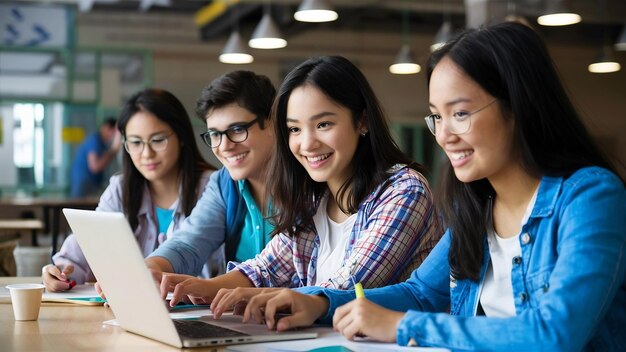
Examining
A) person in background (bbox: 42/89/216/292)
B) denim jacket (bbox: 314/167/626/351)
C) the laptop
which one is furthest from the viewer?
person in background (bbox: 42/89/216/292)

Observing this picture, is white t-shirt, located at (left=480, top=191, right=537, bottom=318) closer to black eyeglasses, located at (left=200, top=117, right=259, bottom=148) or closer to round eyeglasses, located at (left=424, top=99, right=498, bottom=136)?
round eyeglasses, located at (left=424, top=99, right=498, bottom=136)

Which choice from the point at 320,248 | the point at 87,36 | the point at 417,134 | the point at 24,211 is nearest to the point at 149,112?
the point at 320,248

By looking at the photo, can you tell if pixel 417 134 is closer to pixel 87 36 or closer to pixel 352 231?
pixel 87 36

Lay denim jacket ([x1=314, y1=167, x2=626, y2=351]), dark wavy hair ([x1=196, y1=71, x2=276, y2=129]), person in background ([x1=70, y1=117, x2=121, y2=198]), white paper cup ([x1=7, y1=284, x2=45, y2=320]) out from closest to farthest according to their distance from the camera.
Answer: denim jacket ([x1=314, y1=167, x2=626, y2=351]) < white paper cup ([x1=7, y1=284, x2=45, y2=320]) < dark wavy hair ([x1=196, y1=71, x2=276, y2=129]) < person in background ([x1=70, y1=117, x2=121, y2=198])


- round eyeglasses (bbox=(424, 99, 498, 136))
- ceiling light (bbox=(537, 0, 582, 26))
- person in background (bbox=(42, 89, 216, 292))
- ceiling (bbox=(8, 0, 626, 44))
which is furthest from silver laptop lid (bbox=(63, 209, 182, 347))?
ceiling (bbox=(8, 0, 626, 44))

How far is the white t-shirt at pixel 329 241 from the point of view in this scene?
222 cm

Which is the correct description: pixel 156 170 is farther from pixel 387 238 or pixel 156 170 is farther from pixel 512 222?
pixel 512 222

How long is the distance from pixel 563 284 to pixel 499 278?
0.93 ft

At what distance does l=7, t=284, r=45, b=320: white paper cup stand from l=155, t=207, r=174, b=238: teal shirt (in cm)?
124

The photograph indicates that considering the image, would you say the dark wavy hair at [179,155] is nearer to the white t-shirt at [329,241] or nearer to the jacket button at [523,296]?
the white t-shirt at [329,241]

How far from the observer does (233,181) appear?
285cm

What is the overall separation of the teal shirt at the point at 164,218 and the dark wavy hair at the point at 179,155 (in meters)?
0.08

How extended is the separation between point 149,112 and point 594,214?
2.05 meters

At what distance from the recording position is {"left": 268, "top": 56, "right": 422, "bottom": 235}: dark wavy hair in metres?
2.22
